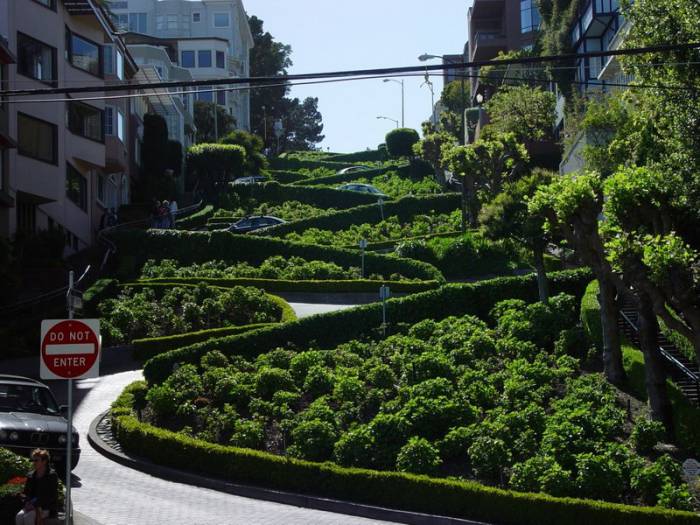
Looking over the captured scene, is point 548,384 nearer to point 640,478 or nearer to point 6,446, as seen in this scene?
point 640,478

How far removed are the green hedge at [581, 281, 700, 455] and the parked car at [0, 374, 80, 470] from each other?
11.2 metres

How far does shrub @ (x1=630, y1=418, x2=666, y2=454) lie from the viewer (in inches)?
839

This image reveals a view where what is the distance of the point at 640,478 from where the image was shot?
19141 millimetres

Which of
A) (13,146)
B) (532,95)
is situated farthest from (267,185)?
(13,146)

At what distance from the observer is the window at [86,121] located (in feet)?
163

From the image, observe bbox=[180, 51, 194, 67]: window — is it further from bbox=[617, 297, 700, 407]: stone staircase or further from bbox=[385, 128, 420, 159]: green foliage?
bbox=[617, 297, 700, 407]: stone staircase

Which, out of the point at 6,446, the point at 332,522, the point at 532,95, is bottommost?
the point at 332,522

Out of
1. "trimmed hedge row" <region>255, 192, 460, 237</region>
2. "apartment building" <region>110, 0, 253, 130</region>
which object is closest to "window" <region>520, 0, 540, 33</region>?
"trimmed hedge row" <region>255, 192, 460, 237</region>

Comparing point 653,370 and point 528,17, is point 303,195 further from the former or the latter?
point 653,370

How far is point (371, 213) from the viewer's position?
202ft

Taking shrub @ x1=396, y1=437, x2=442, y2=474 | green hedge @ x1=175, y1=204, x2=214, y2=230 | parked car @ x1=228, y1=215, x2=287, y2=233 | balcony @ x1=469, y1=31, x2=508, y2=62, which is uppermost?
balcony @ x1=469, y1=31, x2=508, y2=62

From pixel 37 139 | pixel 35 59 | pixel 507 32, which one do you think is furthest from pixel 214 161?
pixel 35 59

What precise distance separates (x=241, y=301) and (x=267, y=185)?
1503 inches

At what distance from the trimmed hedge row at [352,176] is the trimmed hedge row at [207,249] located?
3557cm
